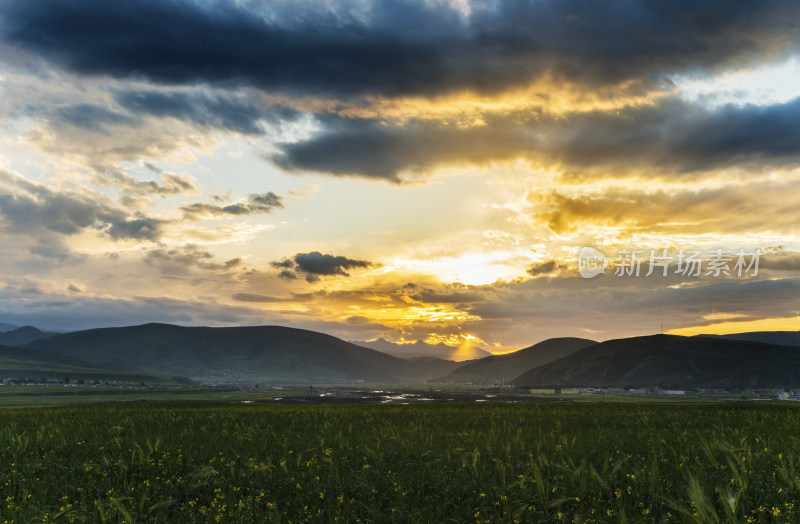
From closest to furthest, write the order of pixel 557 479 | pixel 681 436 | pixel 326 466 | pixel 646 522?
pixel 646 522, pixel 557 479, pixel 326 466, pixel 681 436

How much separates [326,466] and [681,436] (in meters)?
12.8

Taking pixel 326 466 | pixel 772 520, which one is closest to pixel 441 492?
pixel 326 466

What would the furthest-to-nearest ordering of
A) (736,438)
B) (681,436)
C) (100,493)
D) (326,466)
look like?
(681,436)
(736,438)
(326,466)
(100,493)

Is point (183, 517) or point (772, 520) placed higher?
point (772, 520)

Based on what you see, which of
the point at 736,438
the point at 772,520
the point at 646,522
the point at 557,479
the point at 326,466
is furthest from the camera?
the point at 736,438

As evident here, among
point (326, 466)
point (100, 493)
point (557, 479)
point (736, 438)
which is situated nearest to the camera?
point (557, 479)

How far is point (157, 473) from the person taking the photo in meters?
15.3

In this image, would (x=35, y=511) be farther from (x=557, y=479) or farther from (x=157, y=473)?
(x=557, y=479)

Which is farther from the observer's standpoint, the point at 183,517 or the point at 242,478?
the point at 242,478

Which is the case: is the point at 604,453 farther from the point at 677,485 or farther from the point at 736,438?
the point at 736,438

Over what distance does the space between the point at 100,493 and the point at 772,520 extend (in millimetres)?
15003

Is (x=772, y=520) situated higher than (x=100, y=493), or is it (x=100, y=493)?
(x=772, y=520)

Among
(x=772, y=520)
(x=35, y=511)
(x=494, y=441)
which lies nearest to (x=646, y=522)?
(x=772, y=520)

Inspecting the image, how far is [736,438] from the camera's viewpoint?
1755cm
